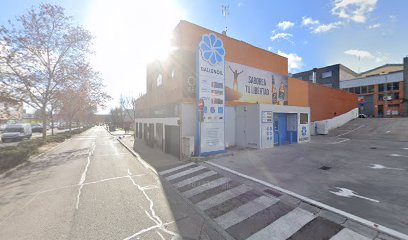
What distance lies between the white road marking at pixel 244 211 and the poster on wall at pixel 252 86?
999 centimetres

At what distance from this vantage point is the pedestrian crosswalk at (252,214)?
4281mm

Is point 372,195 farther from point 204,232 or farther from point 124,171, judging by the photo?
point 124,171

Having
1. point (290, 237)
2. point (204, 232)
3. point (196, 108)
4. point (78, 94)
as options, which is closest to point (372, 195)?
point (290, 237)

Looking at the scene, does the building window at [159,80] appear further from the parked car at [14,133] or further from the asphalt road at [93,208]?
the parked car at [14,133]

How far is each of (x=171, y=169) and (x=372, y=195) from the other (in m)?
7.82

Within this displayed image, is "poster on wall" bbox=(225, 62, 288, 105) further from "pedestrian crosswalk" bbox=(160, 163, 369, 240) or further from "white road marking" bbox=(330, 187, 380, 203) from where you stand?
"white road marking" bbox=(330, 187, 380, 203)

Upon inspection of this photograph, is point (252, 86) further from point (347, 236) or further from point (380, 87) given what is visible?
point (380, 87)

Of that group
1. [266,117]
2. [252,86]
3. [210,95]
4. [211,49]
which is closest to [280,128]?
[266,117]

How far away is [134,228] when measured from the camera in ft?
15.1

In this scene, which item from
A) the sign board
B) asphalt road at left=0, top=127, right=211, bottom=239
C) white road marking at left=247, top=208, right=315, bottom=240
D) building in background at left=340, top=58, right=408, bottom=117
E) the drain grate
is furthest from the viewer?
building in background at left=340, top=58, right=408, bottom=117

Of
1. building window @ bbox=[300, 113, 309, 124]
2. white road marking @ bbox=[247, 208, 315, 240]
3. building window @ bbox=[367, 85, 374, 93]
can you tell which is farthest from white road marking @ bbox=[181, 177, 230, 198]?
building window @ bbox=[367, 85, 374, 93]

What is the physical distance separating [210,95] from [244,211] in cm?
812

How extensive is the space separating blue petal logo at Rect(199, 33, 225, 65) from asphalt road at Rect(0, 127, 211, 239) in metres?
7.64

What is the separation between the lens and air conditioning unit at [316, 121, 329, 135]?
81.8ft
